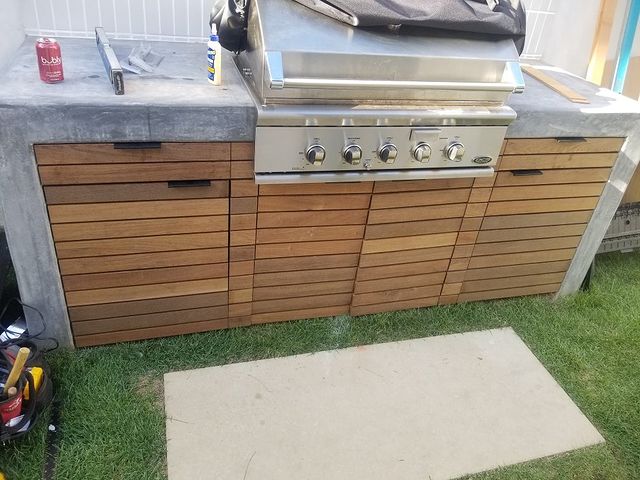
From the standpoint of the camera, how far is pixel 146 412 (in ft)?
5.90

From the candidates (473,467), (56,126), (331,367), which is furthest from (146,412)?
(473,467)

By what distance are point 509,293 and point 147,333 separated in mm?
1696

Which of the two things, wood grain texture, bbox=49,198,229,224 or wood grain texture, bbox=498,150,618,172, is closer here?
wood grain texture, bbox=49,198,229,224

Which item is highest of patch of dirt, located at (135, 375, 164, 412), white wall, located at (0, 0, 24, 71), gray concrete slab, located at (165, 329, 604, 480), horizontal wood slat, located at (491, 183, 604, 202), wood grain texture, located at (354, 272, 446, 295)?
white wall, located at (0, 0, 24, 71)

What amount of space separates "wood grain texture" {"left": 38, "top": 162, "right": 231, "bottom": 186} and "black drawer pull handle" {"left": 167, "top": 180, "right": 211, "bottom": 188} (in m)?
0.02

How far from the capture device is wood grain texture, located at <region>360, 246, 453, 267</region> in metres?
2.15

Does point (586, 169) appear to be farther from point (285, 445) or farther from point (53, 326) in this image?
Result: point (53, 326)

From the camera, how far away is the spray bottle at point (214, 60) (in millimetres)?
1710

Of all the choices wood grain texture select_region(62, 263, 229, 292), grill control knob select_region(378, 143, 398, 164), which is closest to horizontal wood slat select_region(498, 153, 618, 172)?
grill control knob select_region(378, 143, 398, 164)

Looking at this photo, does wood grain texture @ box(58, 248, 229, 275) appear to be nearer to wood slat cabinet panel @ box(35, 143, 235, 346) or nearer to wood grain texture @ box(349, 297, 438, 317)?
wood slat cabinet panel @ box(35, 143, 235, 346)

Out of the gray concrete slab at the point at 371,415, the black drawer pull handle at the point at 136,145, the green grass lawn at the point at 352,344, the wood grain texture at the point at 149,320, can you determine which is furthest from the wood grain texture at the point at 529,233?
the black drawer pull handle at the point at 136,145

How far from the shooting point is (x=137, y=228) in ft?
5.79

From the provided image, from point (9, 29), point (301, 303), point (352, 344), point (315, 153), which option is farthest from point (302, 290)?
point (9, 29)

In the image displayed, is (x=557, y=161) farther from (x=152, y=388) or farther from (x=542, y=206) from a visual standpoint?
(x=152, y=388)
